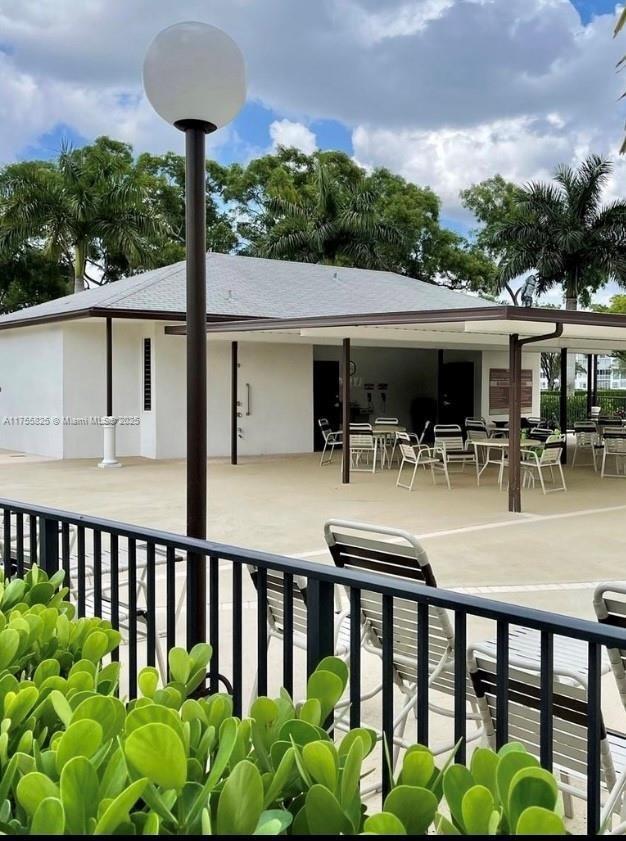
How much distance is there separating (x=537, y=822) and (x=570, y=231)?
2580 cm

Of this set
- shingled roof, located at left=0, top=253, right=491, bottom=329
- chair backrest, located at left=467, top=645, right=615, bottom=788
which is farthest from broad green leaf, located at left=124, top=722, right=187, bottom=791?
shingled roof, located at left=0, top=253, right=491, bottom=329

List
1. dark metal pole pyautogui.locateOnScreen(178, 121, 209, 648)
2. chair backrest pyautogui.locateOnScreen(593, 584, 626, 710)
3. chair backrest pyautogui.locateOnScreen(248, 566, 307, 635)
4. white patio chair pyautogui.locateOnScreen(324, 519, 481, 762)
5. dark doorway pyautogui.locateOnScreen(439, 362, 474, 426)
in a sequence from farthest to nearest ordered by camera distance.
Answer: dark doorway pyautogui.locateOnScreen(439, 362, 474, 426) < chair backrest pyautogui.locateOnScreen(248, 566, 307, 635) < dark metal pole pyautogui.locateOnScreen(178, 121, 209, 648) < white patio chair pyautogui.locateOnScreen(324, 519, 481, 762) < chair backrest pyautogui.locateOnScreen(593, 584, 626, 710)

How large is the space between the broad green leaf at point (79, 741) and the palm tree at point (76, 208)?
23.6 m

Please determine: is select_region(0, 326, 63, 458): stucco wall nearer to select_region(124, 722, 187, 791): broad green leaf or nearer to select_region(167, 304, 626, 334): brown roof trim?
select_region(167, 304, 626, 334): brown roof trim

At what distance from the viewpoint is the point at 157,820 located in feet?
4.05

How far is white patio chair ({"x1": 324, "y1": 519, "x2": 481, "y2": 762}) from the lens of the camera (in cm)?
299

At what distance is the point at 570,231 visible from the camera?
24.8 metres

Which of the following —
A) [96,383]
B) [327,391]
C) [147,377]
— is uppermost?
[147,377]

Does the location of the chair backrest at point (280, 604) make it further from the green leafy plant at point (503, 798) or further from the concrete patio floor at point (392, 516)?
the green leafy plant at point (503, 798)

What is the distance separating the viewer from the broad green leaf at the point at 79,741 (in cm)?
140

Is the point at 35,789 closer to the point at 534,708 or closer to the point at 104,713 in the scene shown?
the point at 104,713

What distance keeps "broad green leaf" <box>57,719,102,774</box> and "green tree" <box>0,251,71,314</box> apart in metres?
29.9

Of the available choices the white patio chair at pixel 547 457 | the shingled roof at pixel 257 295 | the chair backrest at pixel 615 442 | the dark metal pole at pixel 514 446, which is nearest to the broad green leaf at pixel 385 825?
the dark metal pole at pixel 514 446

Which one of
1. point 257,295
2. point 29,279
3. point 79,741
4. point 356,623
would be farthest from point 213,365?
point 29,279
